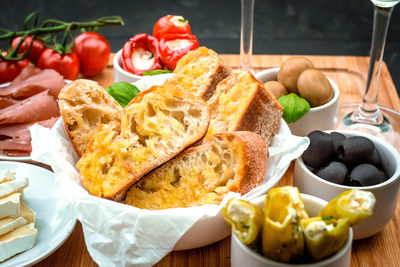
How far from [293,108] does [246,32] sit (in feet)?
1.63

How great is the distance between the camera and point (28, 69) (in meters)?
1.86

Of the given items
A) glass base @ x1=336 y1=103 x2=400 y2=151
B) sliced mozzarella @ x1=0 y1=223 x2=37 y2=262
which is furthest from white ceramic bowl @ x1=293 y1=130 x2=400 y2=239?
sliced mozzarella @ x1=0 y1=223 x2=37 y2=262

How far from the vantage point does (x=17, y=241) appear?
1072 millimetres

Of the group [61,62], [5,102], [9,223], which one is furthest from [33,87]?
[9,223]

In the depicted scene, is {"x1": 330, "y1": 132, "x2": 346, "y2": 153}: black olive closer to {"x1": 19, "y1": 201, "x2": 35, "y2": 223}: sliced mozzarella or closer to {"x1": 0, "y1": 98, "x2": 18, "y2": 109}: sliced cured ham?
{"x1": 19, "y1": 201, "x2": 35, "y2": 223}: sliced mozzarella

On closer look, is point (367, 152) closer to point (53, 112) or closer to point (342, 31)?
point (53, 112)

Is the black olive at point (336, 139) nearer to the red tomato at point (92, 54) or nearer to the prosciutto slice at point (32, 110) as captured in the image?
the prosciutto slice at point (32, 110)

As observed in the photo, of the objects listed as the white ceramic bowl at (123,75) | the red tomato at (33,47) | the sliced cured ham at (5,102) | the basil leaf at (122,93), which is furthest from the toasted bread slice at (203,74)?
the red tomato at (33,47)

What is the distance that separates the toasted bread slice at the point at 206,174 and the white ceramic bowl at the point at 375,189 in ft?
0.38

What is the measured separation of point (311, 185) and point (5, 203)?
0.69 metres

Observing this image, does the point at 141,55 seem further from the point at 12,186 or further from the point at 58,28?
the point at 12,186

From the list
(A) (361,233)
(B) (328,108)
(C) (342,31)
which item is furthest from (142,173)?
(C) (342,31)

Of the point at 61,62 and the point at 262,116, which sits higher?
the point at 262,116

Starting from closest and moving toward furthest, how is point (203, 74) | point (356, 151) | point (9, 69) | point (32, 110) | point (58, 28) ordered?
point (356, 151) < point (203, 74) < point (32, 110) < point (9, 69) < point (58, 28)
